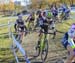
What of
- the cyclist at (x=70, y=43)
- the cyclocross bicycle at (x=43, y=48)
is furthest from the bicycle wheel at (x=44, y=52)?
the cyclist at (x=70, y=43)

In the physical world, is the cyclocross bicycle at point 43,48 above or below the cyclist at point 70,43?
below

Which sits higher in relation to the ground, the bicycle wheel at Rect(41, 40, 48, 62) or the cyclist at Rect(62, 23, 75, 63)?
the cyclist at Rect(62, 23, 75, 63)

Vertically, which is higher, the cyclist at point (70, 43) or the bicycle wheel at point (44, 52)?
the cyclist at point (70, 43)

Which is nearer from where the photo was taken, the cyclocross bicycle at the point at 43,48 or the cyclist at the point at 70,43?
the cyclist at the point at 70,43

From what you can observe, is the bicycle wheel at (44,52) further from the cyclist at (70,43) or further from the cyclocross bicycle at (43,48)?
the cyclist at (70,43)

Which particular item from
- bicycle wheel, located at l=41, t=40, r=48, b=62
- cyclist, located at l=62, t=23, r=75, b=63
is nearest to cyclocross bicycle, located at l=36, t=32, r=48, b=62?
bicycle wheel, located at l=41, t=40, r=48, b=62

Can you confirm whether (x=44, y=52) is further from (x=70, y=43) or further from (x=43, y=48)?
(x=70, y=43)

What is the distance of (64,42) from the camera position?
9383 millimetres

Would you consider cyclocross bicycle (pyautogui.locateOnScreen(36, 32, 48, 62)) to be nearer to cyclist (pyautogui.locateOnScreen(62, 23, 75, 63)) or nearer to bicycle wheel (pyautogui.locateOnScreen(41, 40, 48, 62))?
bicycle wheel (pyautogui.locateOnScreen(41, 40, 48, 62))

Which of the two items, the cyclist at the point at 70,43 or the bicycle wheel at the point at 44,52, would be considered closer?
the cyclist at the point at 70,43

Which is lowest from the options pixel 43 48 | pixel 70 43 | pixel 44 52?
pixel 44 52

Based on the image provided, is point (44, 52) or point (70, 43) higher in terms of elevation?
point (70, 43)

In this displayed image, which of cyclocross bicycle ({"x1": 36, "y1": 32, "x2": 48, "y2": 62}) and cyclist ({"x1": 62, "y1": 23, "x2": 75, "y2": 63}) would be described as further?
cyclocross bicycle ({"x1": 36, "y1": 32, "x2": 48, "y2": 62})

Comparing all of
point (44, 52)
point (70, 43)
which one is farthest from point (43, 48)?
point (70, 43)
